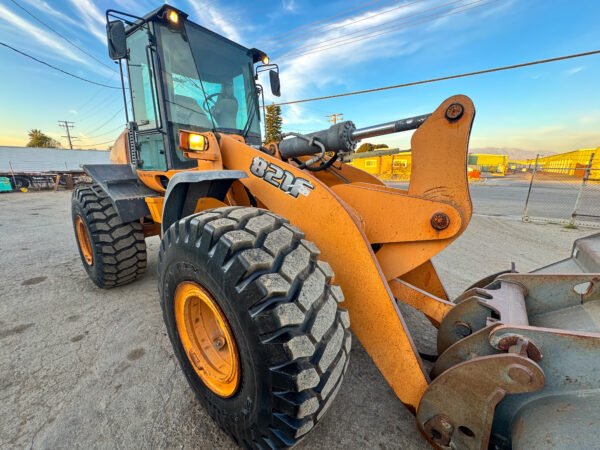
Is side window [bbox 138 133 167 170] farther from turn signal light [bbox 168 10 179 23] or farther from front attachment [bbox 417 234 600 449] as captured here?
front attachment [bbox 417 234 600 449]

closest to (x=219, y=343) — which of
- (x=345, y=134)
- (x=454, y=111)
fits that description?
(x=345, y=134)

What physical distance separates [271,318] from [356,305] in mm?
543

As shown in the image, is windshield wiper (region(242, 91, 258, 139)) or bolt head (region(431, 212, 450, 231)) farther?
windshield wiper (region(242, 91, 258, 139))

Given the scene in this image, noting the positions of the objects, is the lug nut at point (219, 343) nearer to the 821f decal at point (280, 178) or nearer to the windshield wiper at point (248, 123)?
the 821f decal at point (280, 178)

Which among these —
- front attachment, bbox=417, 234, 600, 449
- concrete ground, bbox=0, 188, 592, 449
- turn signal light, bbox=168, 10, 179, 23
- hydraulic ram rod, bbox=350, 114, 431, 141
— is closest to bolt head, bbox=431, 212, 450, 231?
front attachment, bbox=417, 234, 600, 449

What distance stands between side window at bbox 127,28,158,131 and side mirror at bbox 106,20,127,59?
178 mm

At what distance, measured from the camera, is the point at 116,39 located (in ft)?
7.34

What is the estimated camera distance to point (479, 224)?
6625mm

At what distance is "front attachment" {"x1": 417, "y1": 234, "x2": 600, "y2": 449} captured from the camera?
0.87 m

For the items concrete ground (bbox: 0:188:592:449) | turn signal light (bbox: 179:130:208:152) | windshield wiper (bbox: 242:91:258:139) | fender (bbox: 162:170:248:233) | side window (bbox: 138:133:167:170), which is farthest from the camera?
windshield wiper (bbox: 242:91:258:139)

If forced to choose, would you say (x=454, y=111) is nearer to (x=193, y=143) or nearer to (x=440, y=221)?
(x=440, y=221)

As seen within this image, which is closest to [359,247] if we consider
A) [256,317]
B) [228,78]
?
[256,317]

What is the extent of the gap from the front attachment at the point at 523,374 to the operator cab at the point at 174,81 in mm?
2524

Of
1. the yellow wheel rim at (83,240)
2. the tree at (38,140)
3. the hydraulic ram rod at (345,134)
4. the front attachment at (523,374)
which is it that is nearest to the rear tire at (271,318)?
the front attachment at (523,374)
